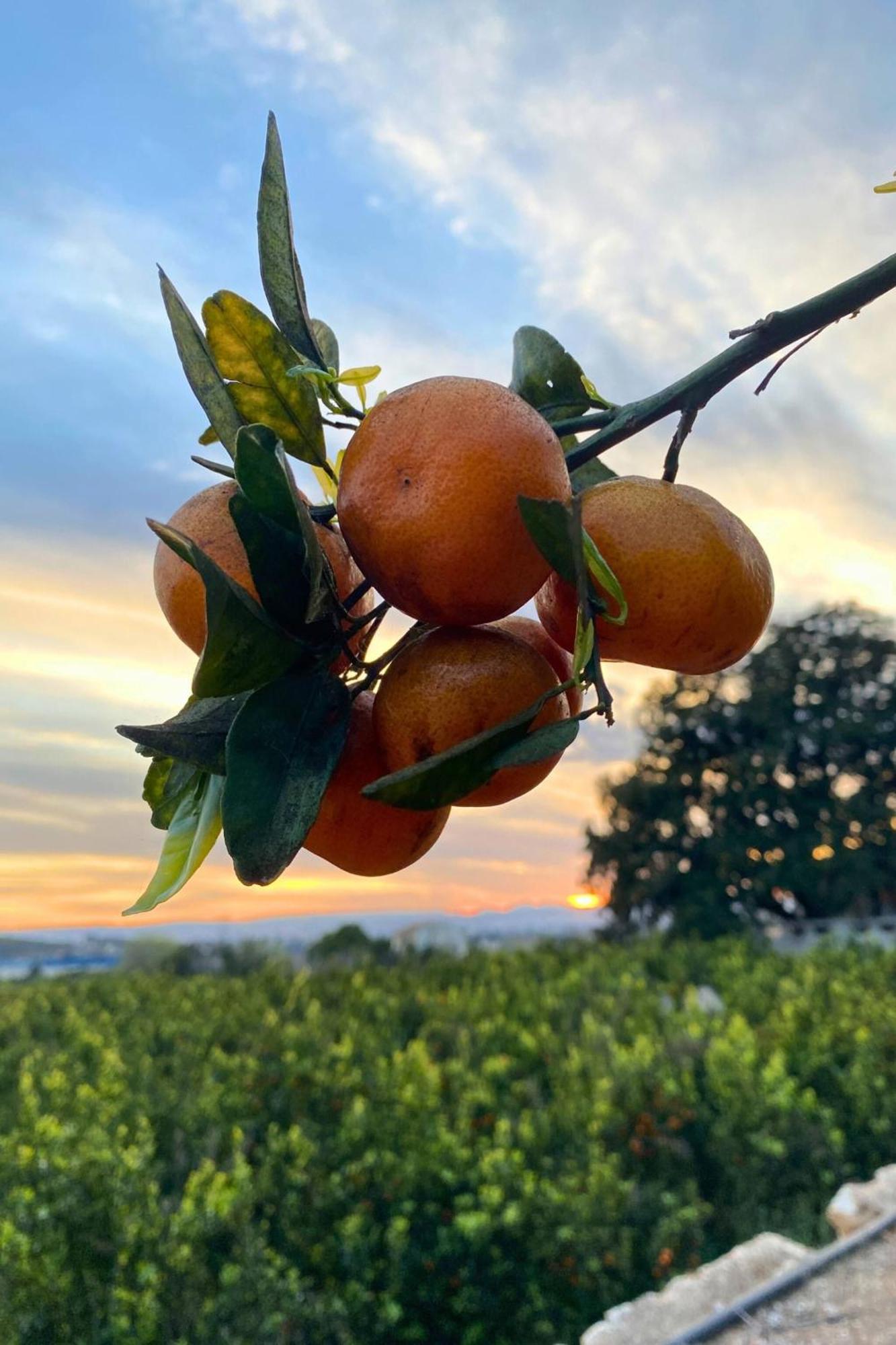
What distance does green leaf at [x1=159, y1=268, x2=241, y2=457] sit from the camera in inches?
16.7

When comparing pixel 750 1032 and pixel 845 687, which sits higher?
pixel 845 687

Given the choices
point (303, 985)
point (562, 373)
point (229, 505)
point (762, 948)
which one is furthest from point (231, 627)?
point (762, 948)

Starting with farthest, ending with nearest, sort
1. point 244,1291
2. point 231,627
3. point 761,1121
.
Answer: point 761,1121
point 244,1291
point 231,627

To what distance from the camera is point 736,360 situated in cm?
53

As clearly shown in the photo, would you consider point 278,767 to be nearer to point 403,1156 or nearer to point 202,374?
point 202,374

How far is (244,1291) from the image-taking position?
2.94 metres

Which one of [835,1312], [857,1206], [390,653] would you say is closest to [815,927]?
[857,1206]

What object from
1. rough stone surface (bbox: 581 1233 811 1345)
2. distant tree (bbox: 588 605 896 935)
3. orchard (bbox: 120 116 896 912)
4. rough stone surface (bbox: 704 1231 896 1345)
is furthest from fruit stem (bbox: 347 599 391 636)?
distant tree (bbox: 588 605 896 935)

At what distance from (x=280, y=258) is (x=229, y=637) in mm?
184

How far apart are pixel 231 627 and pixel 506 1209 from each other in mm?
3432

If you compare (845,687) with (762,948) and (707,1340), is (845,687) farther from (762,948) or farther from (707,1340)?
(707,1340)

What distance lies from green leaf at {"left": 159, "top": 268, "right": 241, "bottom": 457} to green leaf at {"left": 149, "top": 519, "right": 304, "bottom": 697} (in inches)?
2.6

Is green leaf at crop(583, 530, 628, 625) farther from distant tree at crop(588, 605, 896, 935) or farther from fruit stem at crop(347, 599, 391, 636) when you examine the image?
distant tree at crop(588, 605, 896, 935)

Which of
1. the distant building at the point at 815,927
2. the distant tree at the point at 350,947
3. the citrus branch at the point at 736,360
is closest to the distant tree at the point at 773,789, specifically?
the distant building at the point at 815,927
